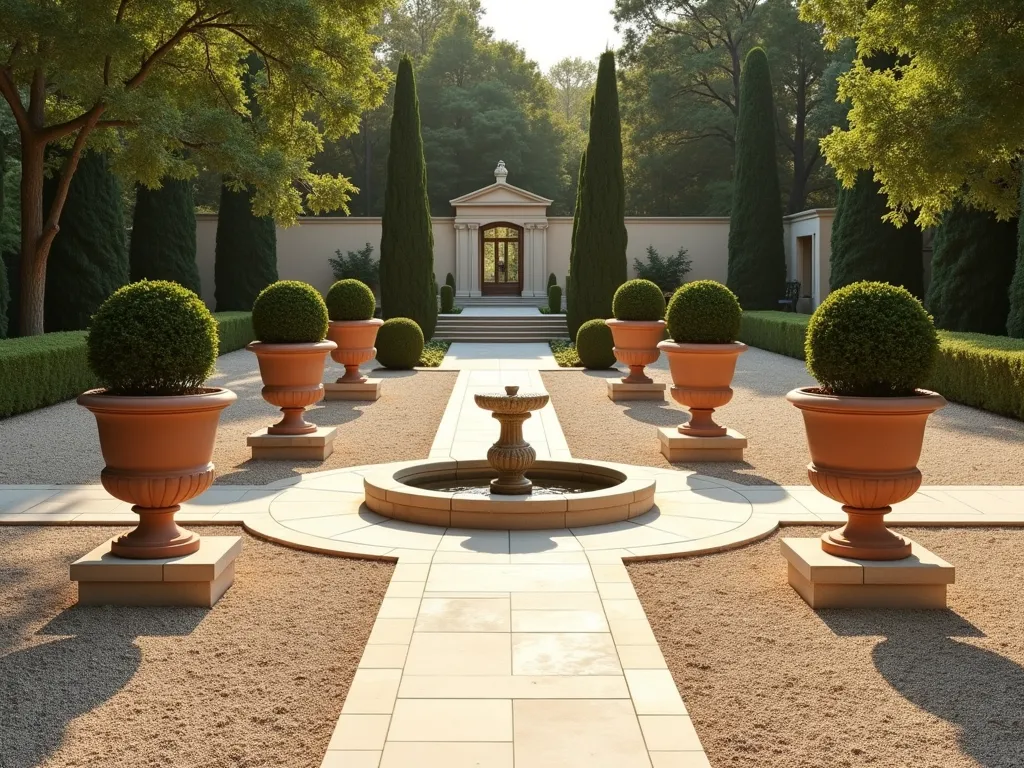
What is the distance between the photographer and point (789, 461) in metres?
9.77

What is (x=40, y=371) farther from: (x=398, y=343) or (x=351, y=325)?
(x=398, y=343)

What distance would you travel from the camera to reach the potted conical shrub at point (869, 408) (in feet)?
17.3

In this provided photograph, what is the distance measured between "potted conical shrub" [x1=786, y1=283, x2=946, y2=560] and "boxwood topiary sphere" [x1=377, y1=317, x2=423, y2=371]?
1389 cm

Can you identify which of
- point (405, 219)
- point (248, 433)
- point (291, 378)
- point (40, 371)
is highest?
point (405, 219)

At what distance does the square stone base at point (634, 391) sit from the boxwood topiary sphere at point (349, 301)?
387 cm

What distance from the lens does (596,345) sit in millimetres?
18969

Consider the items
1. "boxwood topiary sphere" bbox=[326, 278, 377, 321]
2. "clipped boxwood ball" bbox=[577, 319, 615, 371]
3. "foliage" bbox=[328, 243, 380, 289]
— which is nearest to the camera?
"boxwood topiary sphere" bbox=[326, 278, 377, 321]

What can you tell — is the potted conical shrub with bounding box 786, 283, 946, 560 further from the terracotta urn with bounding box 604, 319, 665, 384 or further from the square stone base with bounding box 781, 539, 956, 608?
the terracotta urn with bounding box 604, 319, 665, 384

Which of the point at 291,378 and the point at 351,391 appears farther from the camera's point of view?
the point at 351,391

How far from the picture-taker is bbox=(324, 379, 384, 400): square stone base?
14.8 m

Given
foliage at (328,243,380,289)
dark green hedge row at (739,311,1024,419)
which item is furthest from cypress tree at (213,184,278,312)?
dark green hedge row at (739,311,1024,419)

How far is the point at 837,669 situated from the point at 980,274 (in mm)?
16821

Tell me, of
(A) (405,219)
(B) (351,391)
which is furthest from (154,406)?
(A) (405,219)

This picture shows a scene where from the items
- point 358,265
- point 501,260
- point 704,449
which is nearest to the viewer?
point 704,449
